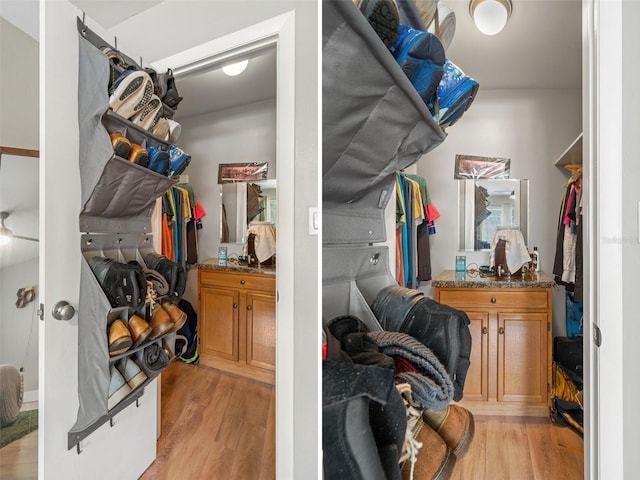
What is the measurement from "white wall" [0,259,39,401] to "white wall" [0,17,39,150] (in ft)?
1.43

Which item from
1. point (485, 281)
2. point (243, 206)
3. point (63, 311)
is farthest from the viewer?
point (243, 206)

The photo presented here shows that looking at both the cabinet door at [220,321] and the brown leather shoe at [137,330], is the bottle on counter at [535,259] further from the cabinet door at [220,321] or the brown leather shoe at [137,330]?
the brown leather shoe at [137,330]

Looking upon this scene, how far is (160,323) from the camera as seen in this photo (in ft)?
3.74

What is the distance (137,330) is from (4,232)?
1.86 ft

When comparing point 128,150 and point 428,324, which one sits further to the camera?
point 128,150

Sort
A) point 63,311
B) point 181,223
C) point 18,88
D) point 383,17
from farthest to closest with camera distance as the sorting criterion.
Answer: point 18,88 → point 181,223 → point 63,311 → point 383,17

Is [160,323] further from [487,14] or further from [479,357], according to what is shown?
[487,14]

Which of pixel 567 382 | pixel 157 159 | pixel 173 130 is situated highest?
pixel 173 130

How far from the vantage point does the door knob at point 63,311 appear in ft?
2.87

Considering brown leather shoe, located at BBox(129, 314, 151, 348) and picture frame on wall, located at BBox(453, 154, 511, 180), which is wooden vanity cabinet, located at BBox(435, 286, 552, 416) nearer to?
picture frame on wall, located at BBox(453, 154, 511, 180)

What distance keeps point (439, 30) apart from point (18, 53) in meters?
1.49

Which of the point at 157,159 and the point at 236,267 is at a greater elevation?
the point at 157,159

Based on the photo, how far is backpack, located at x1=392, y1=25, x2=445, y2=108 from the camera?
0.44 m
